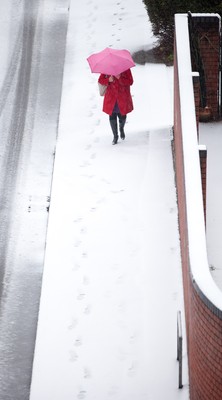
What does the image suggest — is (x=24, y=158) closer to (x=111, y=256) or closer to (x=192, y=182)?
(x=111, y=256)

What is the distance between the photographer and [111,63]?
16625 millimetres

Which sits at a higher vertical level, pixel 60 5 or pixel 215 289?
pixel 60 5

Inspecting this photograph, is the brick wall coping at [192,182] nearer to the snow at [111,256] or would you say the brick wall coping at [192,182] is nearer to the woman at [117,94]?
the woman at [117,94]

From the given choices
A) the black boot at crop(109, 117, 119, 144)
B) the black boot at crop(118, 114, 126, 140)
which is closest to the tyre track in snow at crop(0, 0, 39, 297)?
the black boot at crop(109, 117, 119, 144)

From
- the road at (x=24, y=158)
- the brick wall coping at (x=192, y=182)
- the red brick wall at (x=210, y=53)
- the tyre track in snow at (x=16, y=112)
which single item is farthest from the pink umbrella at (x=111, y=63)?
the tyre track in snow at (x=16, y=112)

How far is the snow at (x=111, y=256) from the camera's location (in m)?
12.2

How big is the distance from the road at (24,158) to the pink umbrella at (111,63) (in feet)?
4.84

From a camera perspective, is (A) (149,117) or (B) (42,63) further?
(B) (42,63)

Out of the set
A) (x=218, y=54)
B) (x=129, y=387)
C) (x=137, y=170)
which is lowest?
(x=129, y=387)

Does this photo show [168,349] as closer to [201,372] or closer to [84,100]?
[201,372]

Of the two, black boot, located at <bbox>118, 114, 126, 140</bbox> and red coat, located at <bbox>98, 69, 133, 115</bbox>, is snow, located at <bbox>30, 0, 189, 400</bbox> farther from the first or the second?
red coat, located at <bbox>98, 69, 133, 115</bbox>

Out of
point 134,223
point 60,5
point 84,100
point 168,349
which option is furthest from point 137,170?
point 60,5

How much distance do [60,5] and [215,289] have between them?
1382 centimetres

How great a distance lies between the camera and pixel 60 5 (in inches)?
916
